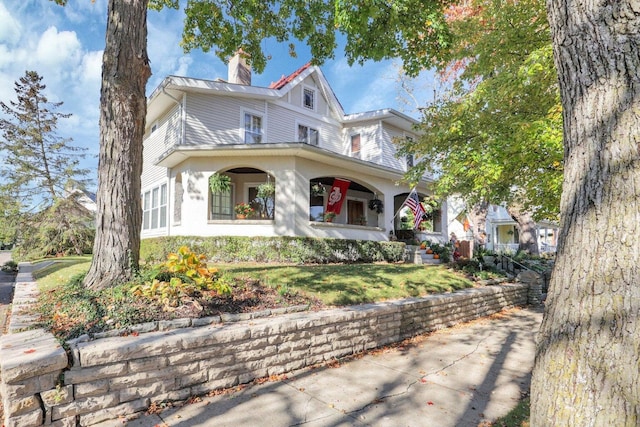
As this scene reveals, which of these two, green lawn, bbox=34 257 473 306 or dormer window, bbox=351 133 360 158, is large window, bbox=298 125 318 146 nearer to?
dormer window, bbox=351 133 360 158

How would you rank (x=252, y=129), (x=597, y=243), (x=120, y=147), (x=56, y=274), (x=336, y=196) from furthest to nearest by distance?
(x=252, y=129), (x=336, y=196), (x=56, y=274), (x=120, y=147), (x=597, y=243)

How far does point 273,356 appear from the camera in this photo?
386 centimetres

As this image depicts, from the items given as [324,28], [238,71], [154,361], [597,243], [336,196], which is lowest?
[154,361]

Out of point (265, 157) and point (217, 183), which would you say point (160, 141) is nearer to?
point (217, 183)

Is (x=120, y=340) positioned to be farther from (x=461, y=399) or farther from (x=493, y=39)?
(x=493, y=39)

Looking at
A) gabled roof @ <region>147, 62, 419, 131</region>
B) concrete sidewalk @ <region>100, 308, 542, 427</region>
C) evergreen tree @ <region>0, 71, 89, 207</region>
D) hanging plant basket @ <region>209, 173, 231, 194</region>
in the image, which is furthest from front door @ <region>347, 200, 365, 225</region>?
evergreen tree @ <region>0, 71, 89, 207</region>

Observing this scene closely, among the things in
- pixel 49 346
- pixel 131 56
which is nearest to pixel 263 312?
pixel 49 346

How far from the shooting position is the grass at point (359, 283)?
18.8 feet

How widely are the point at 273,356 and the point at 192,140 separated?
35.3 feet

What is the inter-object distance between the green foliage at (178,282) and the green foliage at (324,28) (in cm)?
486

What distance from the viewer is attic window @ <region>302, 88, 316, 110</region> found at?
53.0 feet

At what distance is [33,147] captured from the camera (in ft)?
67.6

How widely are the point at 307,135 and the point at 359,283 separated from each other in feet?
35.3

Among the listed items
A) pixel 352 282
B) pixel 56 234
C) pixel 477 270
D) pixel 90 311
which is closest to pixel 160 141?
pixel 56 234
